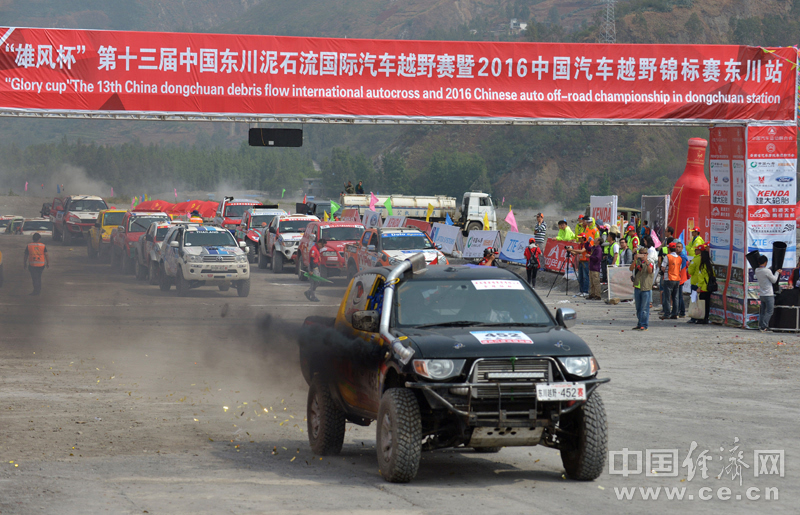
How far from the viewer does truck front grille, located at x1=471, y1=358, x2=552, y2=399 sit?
22.9 feet

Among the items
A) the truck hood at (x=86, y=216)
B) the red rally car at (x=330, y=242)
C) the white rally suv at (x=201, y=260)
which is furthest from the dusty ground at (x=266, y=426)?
the truck hood at (x=86, y=216)

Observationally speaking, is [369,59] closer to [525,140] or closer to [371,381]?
[371,381]

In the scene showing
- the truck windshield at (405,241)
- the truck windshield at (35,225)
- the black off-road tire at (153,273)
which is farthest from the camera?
the truck windshield at (35,225)

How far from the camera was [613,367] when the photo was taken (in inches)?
561

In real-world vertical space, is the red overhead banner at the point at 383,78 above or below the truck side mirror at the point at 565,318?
above

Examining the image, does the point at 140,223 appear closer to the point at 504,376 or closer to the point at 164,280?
the point at 164,280

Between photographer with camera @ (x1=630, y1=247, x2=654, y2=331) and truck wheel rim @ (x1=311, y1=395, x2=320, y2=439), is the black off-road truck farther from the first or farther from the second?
photographer with camera @ (x1=630, y1=247, x2=654, y2=331)

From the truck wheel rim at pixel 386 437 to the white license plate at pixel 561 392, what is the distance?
47.0 inches

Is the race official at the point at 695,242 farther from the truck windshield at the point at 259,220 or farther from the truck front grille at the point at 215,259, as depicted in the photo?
the truck windshield at the point at 259,220

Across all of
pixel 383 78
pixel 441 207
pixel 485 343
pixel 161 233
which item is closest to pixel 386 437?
pixel 485 343

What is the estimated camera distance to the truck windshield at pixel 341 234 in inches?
1136

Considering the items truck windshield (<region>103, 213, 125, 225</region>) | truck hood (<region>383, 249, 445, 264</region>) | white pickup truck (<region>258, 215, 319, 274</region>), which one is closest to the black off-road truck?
truck hood (<region>383, 249, 445, 264</region>)

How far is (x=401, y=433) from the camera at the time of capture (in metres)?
7.04

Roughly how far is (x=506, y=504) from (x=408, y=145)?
140886 mm
